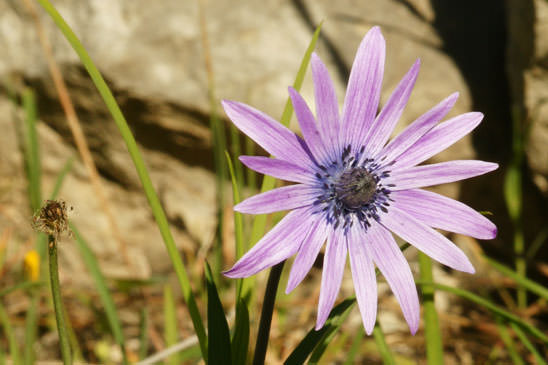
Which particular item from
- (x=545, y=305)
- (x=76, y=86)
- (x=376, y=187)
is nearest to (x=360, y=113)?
(x=376, y=187)

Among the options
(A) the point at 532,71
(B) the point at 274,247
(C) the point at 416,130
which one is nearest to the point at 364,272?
(B) the point at 274,247

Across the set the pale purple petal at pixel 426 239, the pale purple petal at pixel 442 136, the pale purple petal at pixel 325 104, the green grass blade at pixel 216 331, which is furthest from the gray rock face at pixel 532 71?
the green grass blade at pixel 216 331

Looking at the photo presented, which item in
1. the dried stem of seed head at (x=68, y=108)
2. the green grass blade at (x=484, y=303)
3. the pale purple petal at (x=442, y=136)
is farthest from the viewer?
the dried stem of seed head at (x=68, y=108)

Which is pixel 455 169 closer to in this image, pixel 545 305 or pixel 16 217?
pixel 545 305

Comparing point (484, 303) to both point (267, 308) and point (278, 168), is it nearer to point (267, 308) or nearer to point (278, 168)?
point (267, 308)

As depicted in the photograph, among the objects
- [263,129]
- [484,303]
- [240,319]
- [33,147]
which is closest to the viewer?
[263,129]

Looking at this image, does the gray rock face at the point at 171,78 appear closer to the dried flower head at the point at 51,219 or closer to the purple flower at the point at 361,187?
the purple flower at the point at 361,187

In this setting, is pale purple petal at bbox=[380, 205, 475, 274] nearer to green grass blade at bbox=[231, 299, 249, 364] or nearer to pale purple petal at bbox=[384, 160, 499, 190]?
pale purple petal at bbox=[384, 160, 499, 190]
